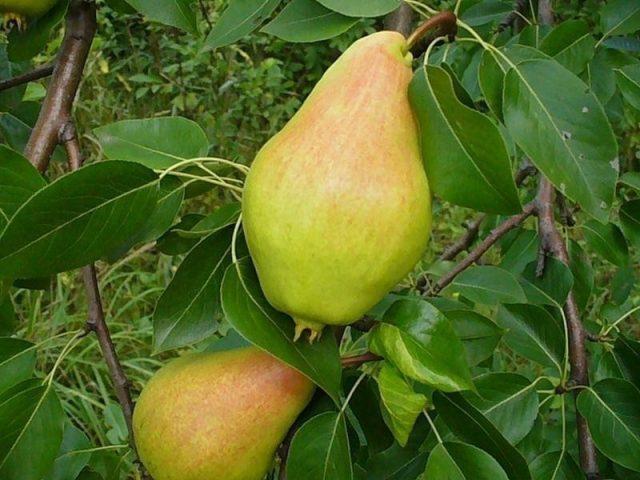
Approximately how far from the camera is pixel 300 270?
53cm

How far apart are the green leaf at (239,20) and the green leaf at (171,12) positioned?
0.10 feet

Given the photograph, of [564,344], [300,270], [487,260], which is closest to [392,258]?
[300,270]

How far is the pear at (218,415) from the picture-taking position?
634mm

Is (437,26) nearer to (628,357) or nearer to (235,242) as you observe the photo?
(235,242)

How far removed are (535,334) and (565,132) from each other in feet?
0.96

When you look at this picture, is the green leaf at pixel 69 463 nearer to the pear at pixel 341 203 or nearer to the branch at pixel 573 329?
the pear at pixel 341 203

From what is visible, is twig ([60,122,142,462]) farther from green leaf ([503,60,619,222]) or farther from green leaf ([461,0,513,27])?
green leaf ([461,0,513,27])

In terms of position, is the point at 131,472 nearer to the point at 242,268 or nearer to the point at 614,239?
the point at 614,239

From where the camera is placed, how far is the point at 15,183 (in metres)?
0.61

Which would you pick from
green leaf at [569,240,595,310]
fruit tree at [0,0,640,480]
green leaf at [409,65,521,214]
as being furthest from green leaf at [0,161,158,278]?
green leaf at [569,240,595,310]

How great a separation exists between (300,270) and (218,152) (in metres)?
2.39

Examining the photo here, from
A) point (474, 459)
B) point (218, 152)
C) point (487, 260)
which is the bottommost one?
point (487, 260)

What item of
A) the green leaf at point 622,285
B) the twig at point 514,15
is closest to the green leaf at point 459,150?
the twig at point 514,15

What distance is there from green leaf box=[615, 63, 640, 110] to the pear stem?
443 millimetres
